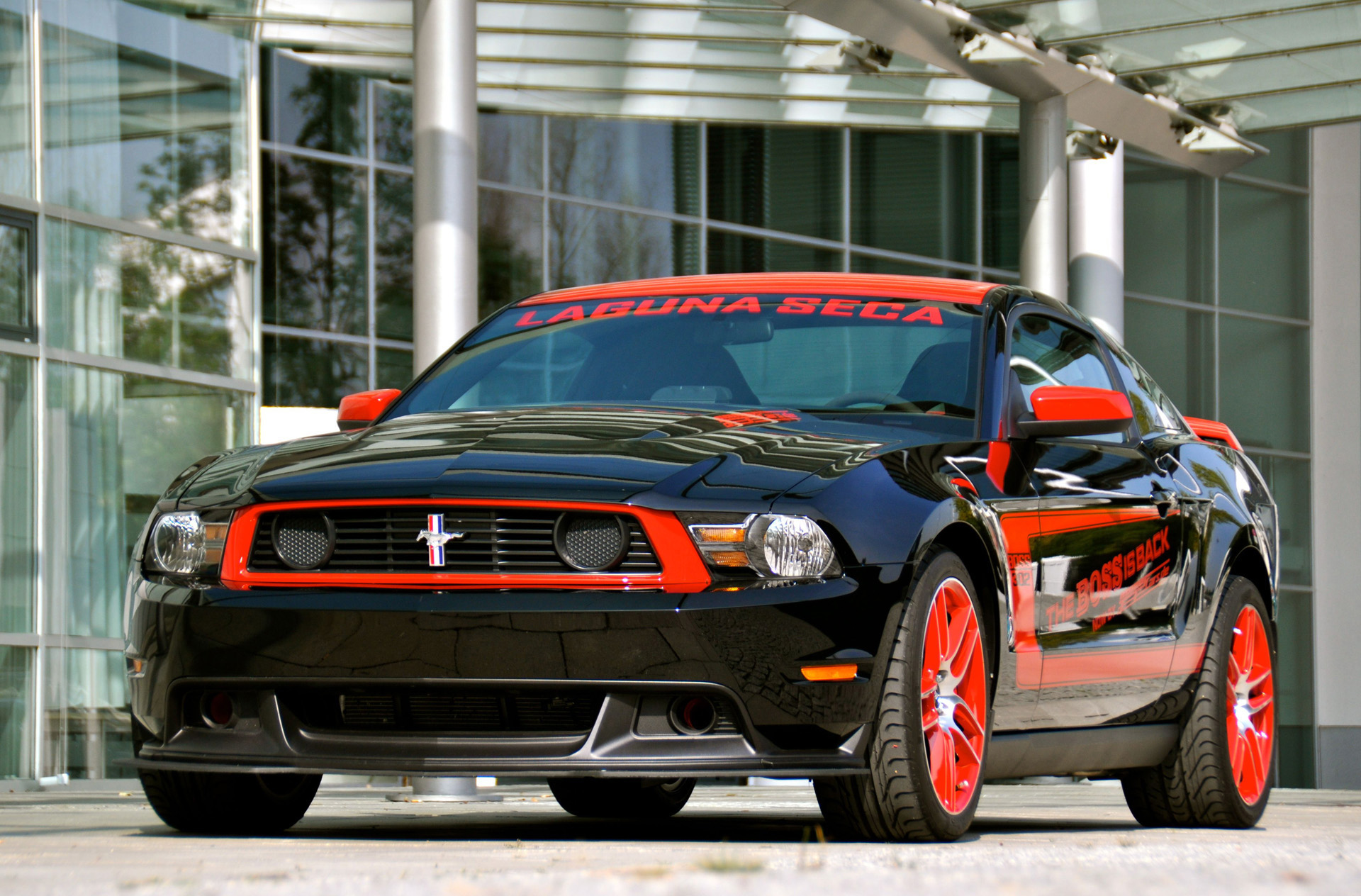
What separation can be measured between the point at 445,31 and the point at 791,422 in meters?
7.33

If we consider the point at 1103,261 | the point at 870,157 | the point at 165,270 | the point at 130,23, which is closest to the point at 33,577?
the point at 165,270

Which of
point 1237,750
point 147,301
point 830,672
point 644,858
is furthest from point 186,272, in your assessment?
point 644,858

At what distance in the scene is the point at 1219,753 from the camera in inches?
254

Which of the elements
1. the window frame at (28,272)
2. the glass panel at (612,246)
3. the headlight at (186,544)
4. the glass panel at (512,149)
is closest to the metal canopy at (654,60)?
the glass panel at (512,149)

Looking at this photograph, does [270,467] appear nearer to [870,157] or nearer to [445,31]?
[445,31]

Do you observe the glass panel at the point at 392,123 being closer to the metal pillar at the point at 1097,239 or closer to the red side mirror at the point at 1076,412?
the metal pillar at the point at 1097,239

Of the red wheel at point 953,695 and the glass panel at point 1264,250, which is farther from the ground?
the glass panel at point 1264,250

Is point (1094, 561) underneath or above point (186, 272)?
underneath

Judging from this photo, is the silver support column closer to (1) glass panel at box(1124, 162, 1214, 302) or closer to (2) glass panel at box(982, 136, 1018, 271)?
(1) glass panel at box(1124, 162, 1214, 302)

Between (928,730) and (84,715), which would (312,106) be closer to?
(84,715)

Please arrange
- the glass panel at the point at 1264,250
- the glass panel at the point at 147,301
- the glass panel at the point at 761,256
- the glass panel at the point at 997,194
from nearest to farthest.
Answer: the glass panel at the point at 147,301 → the glass panel at the point at 761,256 → the glass panel at the point at 997,194 → the glass panel at the point at 1264,250

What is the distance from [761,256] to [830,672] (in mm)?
18702

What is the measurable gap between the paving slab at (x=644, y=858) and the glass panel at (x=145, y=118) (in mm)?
7950

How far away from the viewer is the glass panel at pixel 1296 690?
95.9 ft
